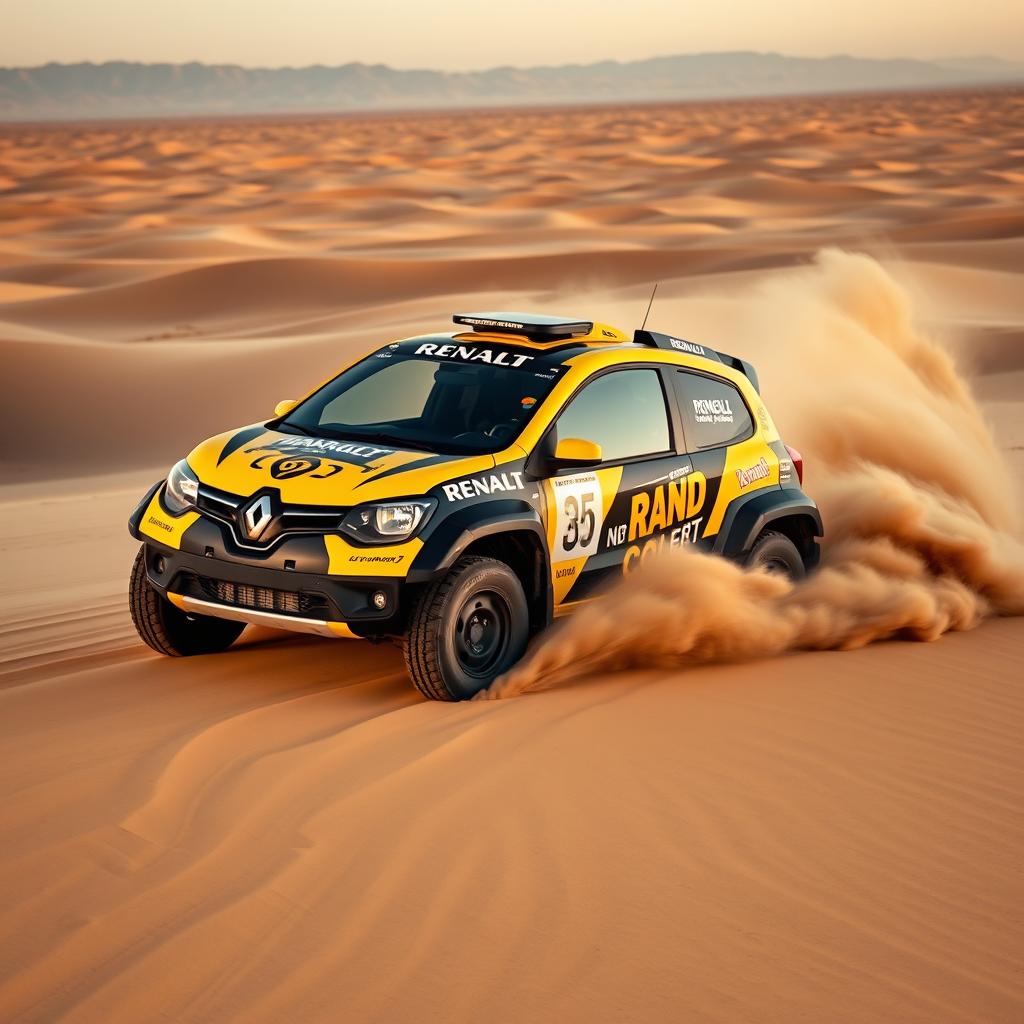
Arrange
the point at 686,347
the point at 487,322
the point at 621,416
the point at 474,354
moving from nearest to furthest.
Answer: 1. the point at 621,416
2. the point at 474,354
3. the point at 487,322
4. the point at 686,347

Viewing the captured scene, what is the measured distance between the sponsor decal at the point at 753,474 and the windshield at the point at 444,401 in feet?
4.50

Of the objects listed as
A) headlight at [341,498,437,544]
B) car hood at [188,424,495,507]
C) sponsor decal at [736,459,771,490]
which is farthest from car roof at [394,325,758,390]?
headlight at [341,498,437,544]

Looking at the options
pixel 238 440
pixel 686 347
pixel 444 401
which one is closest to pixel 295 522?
pixel 238 440

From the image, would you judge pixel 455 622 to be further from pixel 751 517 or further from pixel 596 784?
pixel 751 517

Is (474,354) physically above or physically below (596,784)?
above

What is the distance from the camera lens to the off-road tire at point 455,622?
21.2 ft

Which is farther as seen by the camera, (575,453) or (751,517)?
(751,517)

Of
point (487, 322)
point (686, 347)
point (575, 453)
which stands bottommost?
point (575, 453)

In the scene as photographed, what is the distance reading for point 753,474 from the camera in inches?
322

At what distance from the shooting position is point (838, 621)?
26.4 ft

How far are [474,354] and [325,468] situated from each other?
51.1 inches

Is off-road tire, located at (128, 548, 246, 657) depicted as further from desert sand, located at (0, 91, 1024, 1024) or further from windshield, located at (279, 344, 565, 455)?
windshield, located at (279, 344, 565, 455)

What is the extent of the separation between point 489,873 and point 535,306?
19685 millimetres

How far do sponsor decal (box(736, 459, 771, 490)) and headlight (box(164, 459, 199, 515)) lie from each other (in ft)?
9.84
